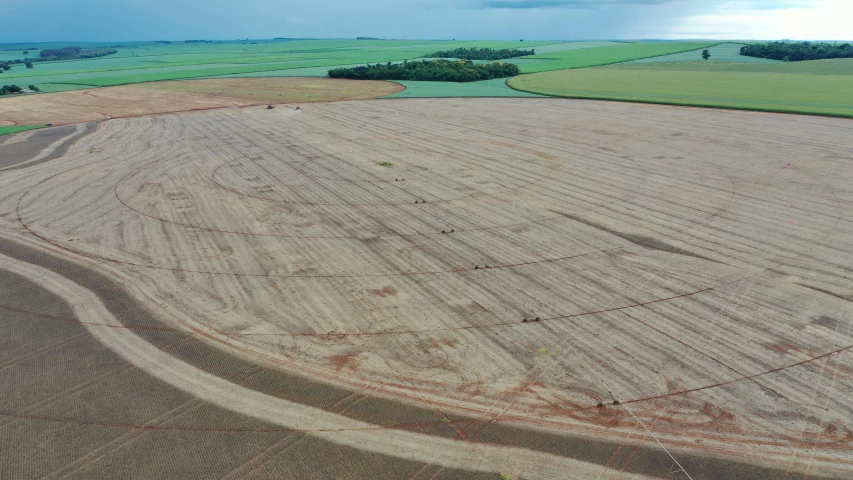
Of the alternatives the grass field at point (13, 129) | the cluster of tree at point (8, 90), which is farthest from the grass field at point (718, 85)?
the cluster of tree at point (8, 90)

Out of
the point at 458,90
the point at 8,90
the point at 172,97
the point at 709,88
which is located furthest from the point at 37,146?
the point at 709,88

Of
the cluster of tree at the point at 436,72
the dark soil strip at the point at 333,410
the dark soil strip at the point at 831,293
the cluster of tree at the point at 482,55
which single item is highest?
the cluster of tree at the point at 482,55

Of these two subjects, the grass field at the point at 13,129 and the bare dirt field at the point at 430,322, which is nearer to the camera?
the bare dirt field at the point at 430,322

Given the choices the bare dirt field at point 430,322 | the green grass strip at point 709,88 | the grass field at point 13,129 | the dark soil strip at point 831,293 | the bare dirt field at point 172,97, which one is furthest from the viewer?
the bare dirt field at point 172,97

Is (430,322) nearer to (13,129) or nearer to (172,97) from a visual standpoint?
(13,129)

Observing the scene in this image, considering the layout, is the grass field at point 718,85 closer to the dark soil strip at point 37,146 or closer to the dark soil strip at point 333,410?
the dark soil strip at point 333,410

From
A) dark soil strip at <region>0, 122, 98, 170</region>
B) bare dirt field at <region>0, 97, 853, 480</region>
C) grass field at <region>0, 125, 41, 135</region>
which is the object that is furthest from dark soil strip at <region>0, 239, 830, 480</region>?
grass field at <region>0, 125, 41, 135</region>
